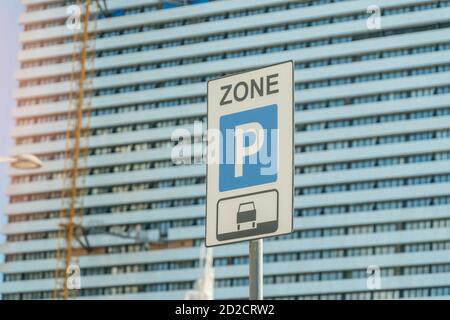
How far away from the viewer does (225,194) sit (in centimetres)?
970

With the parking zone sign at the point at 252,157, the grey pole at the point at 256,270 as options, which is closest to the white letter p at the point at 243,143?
the parking zone sign at the point at 252,157

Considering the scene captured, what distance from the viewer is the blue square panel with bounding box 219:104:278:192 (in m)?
9.52

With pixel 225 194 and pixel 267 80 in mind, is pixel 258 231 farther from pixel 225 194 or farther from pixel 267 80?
pixel 267 80

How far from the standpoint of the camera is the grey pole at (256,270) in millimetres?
9047

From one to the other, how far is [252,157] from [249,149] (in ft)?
0.21

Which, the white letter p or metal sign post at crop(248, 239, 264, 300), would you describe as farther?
the white letter p

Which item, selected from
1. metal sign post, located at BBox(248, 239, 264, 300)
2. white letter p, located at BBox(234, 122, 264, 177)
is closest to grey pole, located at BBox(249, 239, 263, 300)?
metal sign post, located at BBox(248, 239, 264, 300)

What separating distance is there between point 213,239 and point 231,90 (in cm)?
109

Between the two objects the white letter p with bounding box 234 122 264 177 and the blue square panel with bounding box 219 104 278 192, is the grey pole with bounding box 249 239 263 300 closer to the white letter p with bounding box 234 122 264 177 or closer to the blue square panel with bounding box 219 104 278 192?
the blue square panel with bounding box 219 104 278 192

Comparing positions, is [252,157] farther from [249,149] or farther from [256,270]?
[256,270]
